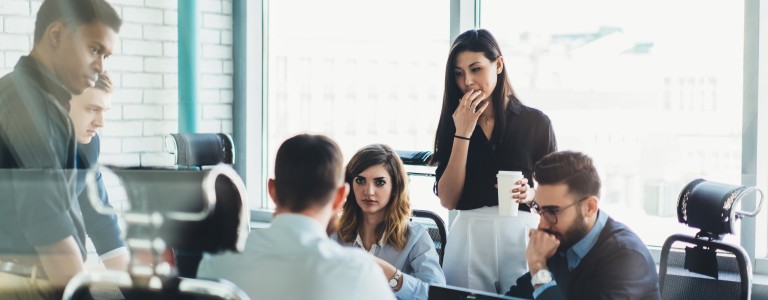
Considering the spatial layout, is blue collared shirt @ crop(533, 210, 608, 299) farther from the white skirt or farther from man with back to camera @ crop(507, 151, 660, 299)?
the white skirt

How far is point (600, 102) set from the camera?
2973 millimetres

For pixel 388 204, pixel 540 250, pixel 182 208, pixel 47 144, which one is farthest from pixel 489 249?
pixel 47 144

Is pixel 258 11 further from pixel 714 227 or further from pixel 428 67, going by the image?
pixel 714 227

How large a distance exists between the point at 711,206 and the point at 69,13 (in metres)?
1.50

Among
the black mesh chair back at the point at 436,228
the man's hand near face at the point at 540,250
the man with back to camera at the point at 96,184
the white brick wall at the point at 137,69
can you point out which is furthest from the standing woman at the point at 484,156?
the man with back to camera at the point at 96,184

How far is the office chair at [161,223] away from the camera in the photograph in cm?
135

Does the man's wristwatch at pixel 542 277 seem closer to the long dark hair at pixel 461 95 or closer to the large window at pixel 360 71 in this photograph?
the long dark hair at pixel 461 95

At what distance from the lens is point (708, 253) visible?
2102 mm

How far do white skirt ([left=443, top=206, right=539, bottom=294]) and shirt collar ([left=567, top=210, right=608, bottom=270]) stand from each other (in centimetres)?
38

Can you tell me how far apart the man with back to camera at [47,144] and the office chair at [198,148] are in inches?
9.6

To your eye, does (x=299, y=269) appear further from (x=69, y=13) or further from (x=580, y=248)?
(x=580, y=248)

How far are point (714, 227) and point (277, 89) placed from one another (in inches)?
94.6

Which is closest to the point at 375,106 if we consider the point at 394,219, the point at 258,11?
the point at 258,11

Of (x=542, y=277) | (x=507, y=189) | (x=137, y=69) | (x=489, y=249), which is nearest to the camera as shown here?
(x=137, y=69)
